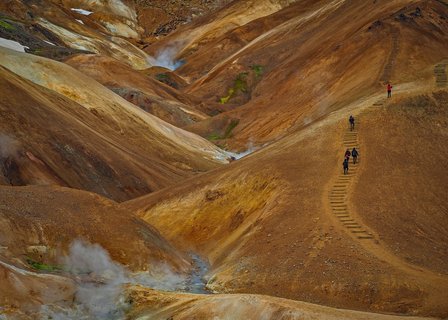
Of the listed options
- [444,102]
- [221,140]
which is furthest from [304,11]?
[444,102]

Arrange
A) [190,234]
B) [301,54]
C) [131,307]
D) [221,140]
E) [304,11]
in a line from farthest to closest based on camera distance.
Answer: [304,11] → [301,54] → [221,140] → [190,234] → [131,307]

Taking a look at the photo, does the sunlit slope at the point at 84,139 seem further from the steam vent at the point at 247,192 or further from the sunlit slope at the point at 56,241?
the sunlit slope at the point at 56,241

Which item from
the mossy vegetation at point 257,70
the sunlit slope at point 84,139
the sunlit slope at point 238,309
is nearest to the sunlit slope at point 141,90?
the mossy vegetation at point 257,70

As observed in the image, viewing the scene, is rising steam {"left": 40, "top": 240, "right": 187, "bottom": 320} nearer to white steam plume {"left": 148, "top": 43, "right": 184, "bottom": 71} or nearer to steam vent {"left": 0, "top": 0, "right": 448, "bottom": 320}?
steam vent {"left": 0, "top": 0, "right": 448, "bottom": 320}

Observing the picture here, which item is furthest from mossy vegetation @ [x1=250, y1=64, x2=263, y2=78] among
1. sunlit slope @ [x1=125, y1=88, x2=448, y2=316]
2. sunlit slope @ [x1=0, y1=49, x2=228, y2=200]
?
sunlit slope @ [x1=125, y1=88, x2=448, y2=316]

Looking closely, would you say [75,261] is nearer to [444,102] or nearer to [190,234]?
[190,234]

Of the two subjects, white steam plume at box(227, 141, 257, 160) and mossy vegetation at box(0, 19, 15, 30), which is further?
mossy vegetation at box(0, 19, 15, 30)
